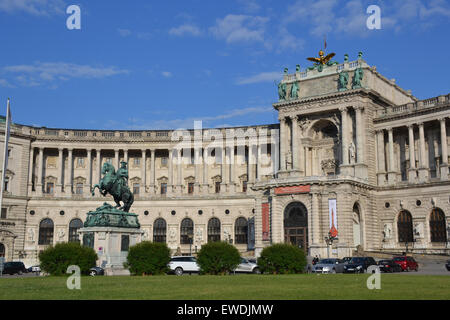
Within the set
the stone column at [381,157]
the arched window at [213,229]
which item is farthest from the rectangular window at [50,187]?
the stone column at [381,157]

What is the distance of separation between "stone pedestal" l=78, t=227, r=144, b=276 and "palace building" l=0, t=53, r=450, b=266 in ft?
110

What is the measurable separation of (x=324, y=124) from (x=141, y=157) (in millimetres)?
32494

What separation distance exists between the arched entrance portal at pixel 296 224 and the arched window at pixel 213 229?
18976 mm

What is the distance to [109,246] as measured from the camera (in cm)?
4012

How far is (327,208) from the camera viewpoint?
69.2 meters

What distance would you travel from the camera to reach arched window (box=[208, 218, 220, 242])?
88.8m

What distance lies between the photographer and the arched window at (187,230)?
294 feet

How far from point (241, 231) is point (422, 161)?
29146 millimetres

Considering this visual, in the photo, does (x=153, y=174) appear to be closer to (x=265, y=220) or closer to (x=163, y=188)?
(x=163, y=188)

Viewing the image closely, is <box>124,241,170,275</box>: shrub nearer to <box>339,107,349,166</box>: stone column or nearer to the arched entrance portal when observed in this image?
the arched entrance portal

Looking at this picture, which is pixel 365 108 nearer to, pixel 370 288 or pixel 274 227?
pixel 274 227

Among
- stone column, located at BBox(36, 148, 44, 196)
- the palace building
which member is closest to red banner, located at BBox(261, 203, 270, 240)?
the palace building

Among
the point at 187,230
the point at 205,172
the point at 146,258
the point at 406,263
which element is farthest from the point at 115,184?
the point at 205,172
